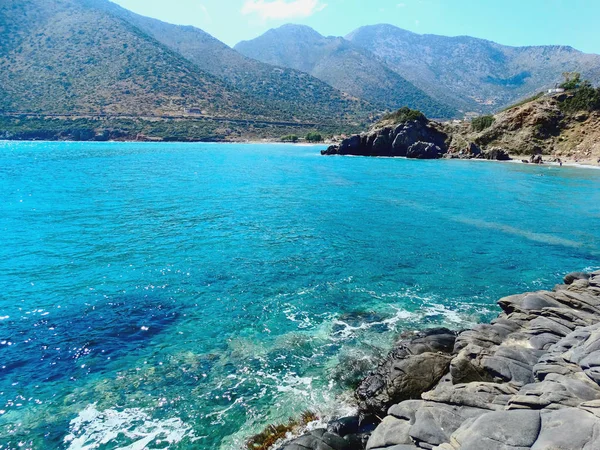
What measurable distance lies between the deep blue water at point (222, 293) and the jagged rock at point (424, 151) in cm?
7524

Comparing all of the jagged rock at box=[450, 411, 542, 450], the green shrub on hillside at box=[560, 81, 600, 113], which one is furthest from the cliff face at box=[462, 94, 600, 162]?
the jagged rock at box=[450, 411, 542, 450]

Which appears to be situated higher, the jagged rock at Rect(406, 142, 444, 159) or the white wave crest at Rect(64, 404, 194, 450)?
the jagged rock at Rect(406, 142, 444, 159)

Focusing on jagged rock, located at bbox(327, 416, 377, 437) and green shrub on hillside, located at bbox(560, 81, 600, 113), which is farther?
green shrub on hillside, located at bbox(560, 81, 600, 113)

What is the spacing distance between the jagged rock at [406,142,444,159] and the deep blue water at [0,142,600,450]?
7524 centimetres

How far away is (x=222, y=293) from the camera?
23391mm

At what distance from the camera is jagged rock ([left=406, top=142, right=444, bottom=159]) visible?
128 meters

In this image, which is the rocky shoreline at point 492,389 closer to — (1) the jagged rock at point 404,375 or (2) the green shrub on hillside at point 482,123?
(1) the jagged rock at point 404,375

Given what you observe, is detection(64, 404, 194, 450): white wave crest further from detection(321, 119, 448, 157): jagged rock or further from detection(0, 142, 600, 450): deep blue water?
detection(321, 119, 448, 157): jagged rock

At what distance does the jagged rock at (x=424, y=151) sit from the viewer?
128 metres

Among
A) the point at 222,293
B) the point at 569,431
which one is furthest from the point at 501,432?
the point at 222,293

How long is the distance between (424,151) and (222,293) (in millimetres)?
118420

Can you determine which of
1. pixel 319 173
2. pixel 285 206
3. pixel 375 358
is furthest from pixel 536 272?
pixel 319 173

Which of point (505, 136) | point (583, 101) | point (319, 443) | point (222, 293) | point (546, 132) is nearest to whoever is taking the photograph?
point (319, 443)

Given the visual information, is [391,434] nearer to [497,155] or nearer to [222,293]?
[222,293]
